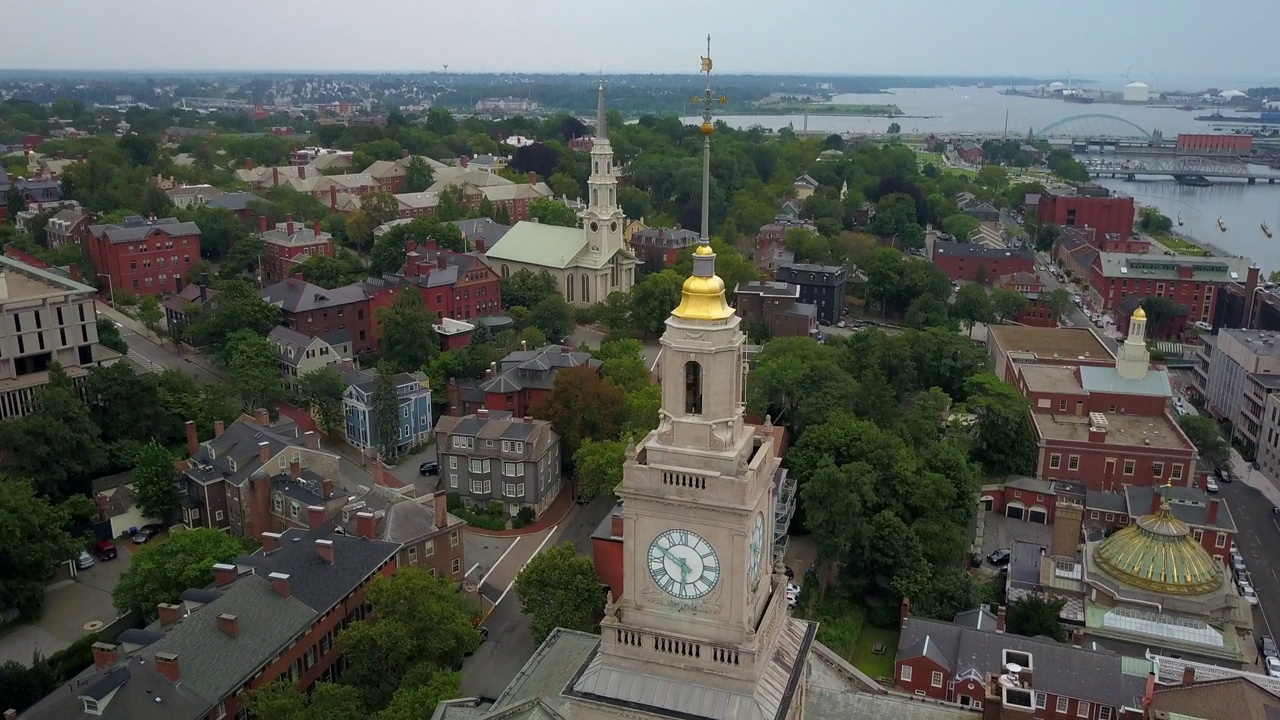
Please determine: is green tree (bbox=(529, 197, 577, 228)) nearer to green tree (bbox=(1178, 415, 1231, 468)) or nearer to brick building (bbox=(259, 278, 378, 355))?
brick building (bbox=(259, 278, 378, 355))

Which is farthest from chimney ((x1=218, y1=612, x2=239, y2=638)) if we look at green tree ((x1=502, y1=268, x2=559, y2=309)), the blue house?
green tree ((x1=502, y1=268, x2=559, y2=309))

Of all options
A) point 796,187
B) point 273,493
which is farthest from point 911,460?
point 796,187

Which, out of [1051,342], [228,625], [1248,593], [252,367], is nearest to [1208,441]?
[1051,342]

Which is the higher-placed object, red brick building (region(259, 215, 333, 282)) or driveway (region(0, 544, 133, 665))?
red brick building (region(259, 215, 333, 282))

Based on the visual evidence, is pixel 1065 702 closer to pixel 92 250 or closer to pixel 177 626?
pixel 177 626

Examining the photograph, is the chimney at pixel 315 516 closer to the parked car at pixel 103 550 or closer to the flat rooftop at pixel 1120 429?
the parked car at pixel 103 550

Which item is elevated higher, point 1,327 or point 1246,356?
point 1,327
